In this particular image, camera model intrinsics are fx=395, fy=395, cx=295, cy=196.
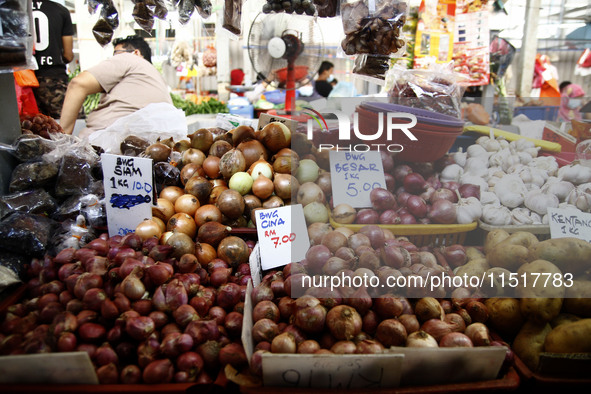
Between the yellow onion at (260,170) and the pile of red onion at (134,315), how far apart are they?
0.64 metres

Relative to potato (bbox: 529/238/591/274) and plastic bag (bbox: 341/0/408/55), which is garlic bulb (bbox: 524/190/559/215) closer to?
potato (bbox: 529/238/591/274)

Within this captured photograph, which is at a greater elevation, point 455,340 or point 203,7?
point 203,7

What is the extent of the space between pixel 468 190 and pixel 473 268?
0.30m

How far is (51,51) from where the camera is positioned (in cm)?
453

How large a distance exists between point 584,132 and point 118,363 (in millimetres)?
2174

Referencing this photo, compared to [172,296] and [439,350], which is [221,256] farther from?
[439,350]

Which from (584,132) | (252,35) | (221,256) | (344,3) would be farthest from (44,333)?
(252,35)

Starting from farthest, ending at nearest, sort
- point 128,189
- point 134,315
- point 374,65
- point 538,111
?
point 538,111, point 374,65, point 128,189, point 134,315

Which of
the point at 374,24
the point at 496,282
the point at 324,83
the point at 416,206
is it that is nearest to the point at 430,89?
the point at 374,24

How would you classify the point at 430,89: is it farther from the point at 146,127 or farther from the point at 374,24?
the point at 146,127

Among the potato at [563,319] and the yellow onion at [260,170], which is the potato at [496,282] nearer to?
the potato at [563,319]

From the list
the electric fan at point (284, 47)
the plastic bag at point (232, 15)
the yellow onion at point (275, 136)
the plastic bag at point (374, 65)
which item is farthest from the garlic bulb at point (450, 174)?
the electric fan at point (284, 47)

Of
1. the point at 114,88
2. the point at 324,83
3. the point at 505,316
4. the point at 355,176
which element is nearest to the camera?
the point at 505,316

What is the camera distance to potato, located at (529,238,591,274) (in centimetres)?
138
